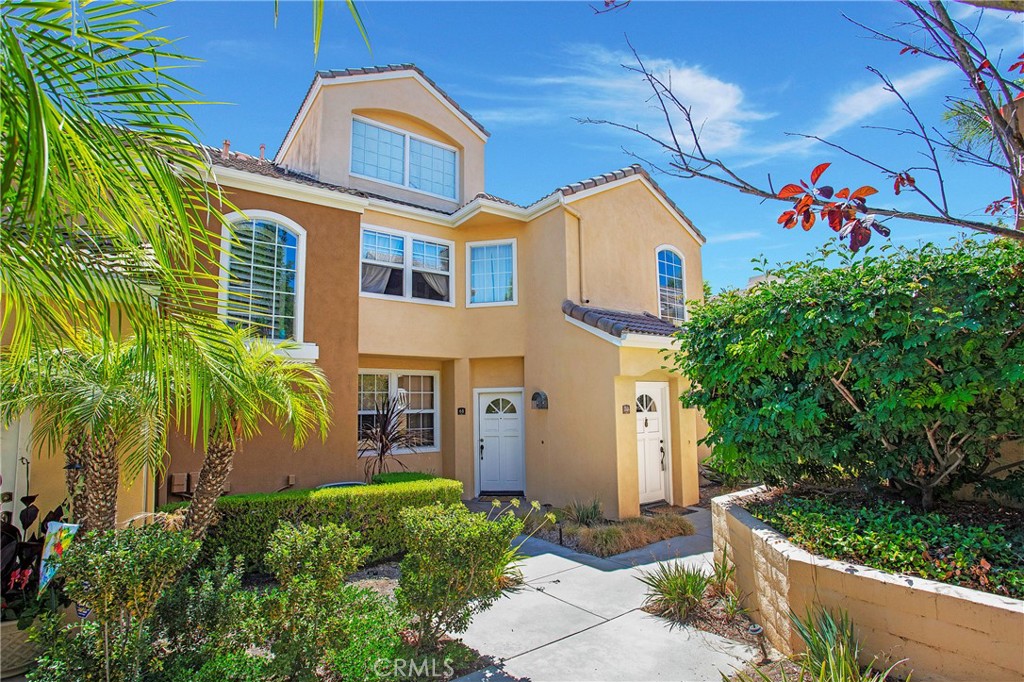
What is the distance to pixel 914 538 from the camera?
188 inches

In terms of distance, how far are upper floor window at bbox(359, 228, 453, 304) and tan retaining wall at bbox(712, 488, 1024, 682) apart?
950cm

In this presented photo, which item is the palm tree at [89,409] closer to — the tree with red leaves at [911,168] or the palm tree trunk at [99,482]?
the palm tree trunk at [99,482]

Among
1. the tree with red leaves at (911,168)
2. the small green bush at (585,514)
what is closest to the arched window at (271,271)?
the small green bush at (585,514)

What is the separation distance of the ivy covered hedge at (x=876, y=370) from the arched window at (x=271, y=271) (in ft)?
24.7

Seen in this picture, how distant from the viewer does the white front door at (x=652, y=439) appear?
12.4 m

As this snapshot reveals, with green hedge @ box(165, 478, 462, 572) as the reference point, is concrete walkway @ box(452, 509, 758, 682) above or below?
below

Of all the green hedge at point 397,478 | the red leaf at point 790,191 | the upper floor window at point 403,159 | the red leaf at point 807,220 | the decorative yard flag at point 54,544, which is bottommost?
the green hedge at point 397,478

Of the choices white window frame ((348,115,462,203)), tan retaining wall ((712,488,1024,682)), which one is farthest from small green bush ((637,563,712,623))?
white window frame ((348,115,462,203))

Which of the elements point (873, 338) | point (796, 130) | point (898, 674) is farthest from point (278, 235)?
point (898, 674)

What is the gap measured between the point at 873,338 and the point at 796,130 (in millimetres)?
2605

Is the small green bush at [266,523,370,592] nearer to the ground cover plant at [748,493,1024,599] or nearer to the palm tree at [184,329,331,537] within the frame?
the palm tree at [184,329,331,537]

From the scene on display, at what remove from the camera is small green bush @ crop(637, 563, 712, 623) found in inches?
242

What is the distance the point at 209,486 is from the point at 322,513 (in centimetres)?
173

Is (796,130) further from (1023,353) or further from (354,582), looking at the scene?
(354,582)
